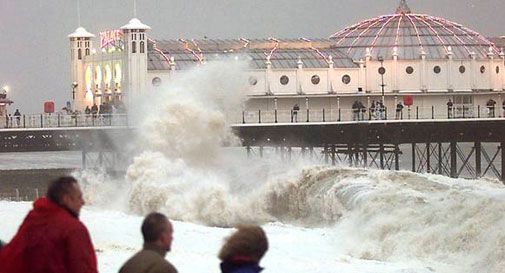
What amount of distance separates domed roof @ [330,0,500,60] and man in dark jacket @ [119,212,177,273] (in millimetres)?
79136

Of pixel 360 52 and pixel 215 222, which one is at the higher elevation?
pixel 360 52

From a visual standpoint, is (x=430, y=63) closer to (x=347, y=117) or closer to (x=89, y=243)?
(x=347, y=117)

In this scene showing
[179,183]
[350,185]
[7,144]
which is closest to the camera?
[350,185]

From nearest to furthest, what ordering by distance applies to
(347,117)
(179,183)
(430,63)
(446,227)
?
(446,227) < (179,183) < (347,117) < (430,63)

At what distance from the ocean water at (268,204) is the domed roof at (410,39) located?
28.1 m

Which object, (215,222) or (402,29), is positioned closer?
(215,222)

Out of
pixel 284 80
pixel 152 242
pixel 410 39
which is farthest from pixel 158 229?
pixel 410 39

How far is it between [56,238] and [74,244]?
16cm

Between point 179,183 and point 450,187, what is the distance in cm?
1115

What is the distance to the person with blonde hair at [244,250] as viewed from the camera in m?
8.86

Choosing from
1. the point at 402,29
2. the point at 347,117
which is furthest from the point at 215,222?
the point at 402,29

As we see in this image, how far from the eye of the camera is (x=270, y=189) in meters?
42.7

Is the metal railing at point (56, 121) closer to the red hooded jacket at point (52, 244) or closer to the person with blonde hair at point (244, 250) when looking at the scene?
the red hooded jacket at point (52, 244)

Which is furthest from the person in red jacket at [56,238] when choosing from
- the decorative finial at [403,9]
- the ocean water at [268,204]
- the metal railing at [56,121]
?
the decorative finial at [403,9]
